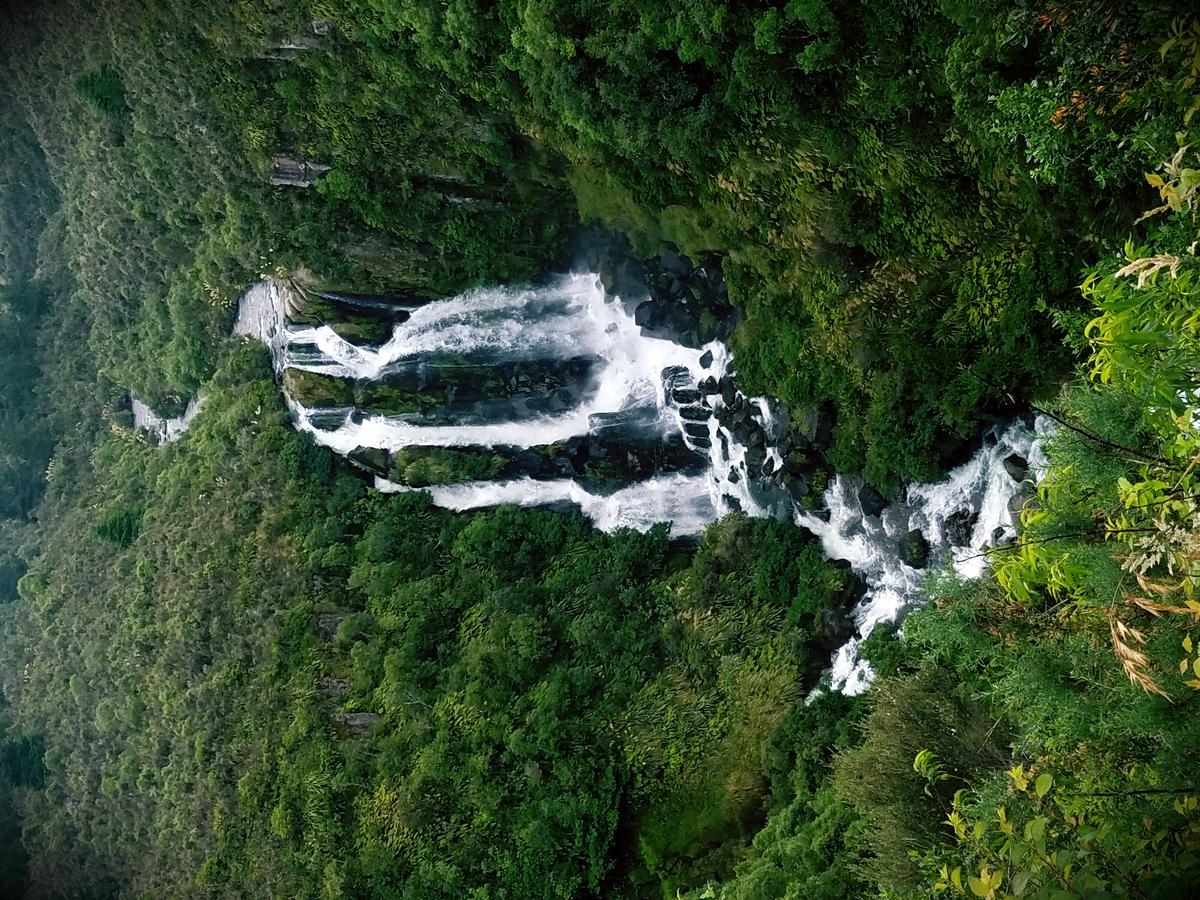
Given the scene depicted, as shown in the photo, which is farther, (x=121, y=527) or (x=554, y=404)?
(x=121, y=527)

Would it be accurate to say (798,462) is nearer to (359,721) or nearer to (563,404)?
(563,404)

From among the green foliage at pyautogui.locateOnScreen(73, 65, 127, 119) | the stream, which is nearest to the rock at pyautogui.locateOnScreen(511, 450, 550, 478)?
the stream

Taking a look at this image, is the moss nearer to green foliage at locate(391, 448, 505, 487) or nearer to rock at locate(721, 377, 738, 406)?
green foliage at locate(391, 448, 505, 487)

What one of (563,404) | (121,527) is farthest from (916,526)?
(121,527)

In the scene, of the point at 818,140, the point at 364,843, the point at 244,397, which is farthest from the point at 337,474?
the point at 818,140

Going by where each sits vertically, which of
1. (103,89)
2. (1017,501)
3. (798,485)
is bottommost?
(1017,501)

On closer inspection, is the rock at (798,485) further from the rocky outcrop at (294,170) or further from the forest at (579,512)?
the rocky outcrop at (294,170)

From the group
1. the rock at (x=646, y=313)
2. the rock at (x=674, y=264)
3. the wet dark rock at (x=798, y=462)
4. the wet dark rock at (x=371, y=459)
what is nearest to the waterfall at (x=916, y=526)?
the wet dark rock at (x=798, y=462)
